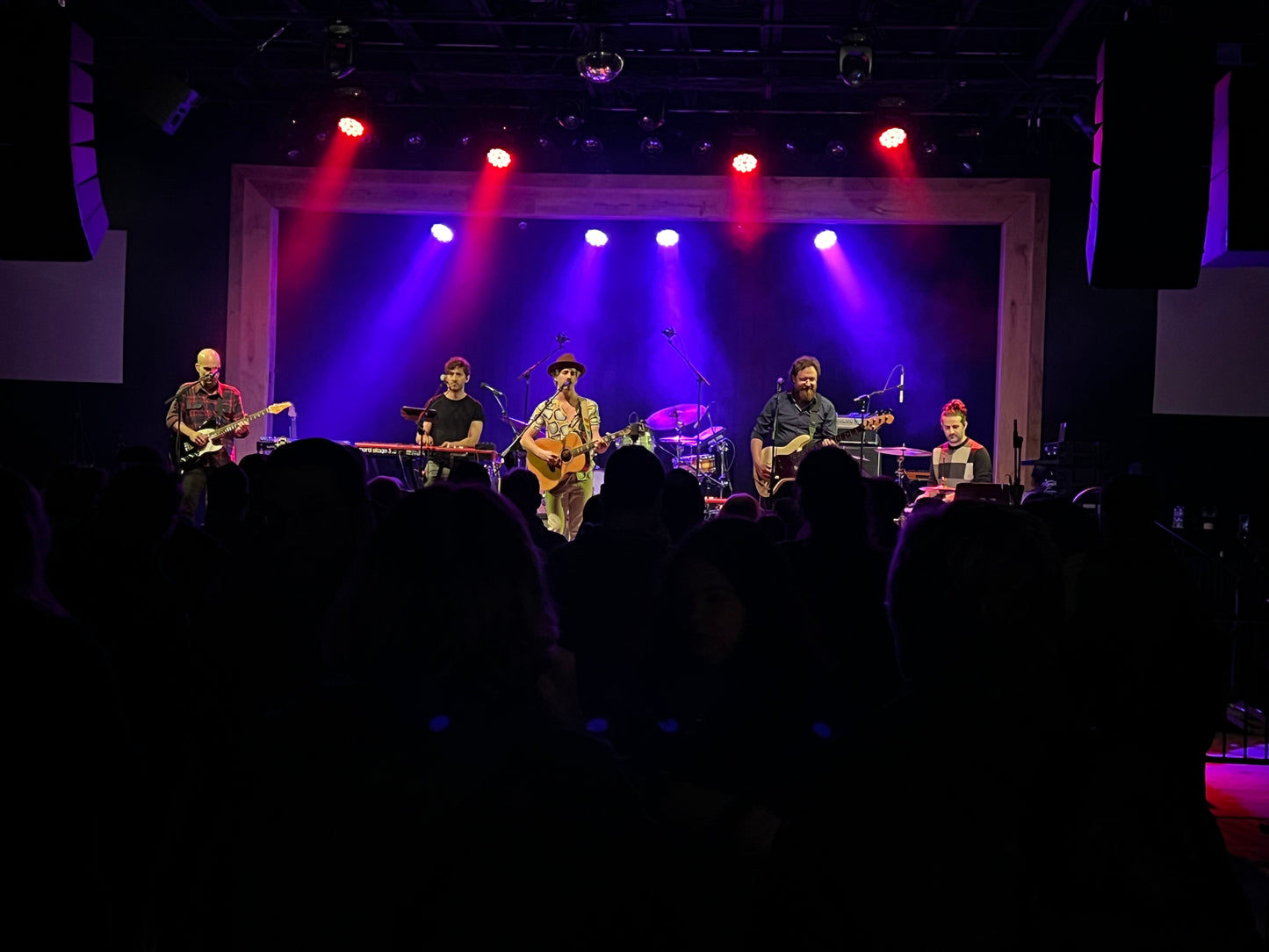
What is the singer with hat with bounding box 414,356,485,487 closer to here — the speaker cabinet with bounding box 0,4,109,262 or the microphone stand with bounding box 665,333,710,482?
the microphone stand with bounding box 665,333,710,482

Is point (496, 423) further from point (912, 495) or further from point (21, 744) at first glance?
point (21, 744)

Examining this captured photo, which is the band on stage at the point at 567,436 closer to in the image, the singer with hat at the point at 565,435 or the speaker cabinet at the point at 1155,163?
the singer with hat at the point at 565,435

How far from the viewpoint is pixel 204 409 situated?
10469mm

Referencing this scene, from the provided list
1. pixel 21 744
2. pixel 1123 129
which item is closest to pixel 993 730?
pixel 21 744

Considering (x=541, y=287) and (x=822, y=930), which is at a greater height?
(x=541, y=287)

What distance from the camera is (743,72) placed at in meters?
11.0

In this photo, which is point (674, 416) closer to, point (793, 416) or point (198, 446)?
point (793, 416)

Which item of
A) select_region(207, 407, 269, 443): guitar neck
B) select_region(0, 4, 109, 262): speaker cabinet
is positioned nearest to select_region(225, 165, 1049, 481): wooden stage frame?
select_region(207, 407, 269, 443): guitar neck

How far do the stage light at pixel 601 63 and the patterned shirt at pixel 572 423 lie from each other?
3056 millimetres

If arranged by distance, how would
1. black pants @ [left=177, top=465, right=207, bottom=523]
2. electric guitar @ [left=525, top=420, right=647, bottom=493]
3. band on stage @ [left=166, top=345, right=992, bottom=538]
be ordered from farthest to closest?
electric guitar @ [left=525, top=420, right=647, bottom=493] → band on stage @ [left=166, top=345, right=992, bottom=538] → black pants @ [left=177, top=465, right=207, bottom=523]

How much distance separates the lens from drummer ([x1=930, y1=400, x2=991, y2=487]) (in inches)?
417

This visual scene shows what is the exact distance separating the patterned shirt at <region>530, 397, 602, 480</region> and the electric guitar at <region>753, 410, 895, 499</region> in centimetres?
182

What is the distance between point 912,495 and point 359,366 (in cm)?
738

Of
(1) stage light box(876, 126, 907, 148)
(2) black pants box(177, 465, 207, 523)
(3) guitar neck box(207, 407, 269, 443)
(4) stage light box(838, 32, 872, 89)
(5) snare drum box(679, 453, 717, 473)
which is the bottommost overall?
(2) black pants box(177, 465, 207, 523)
